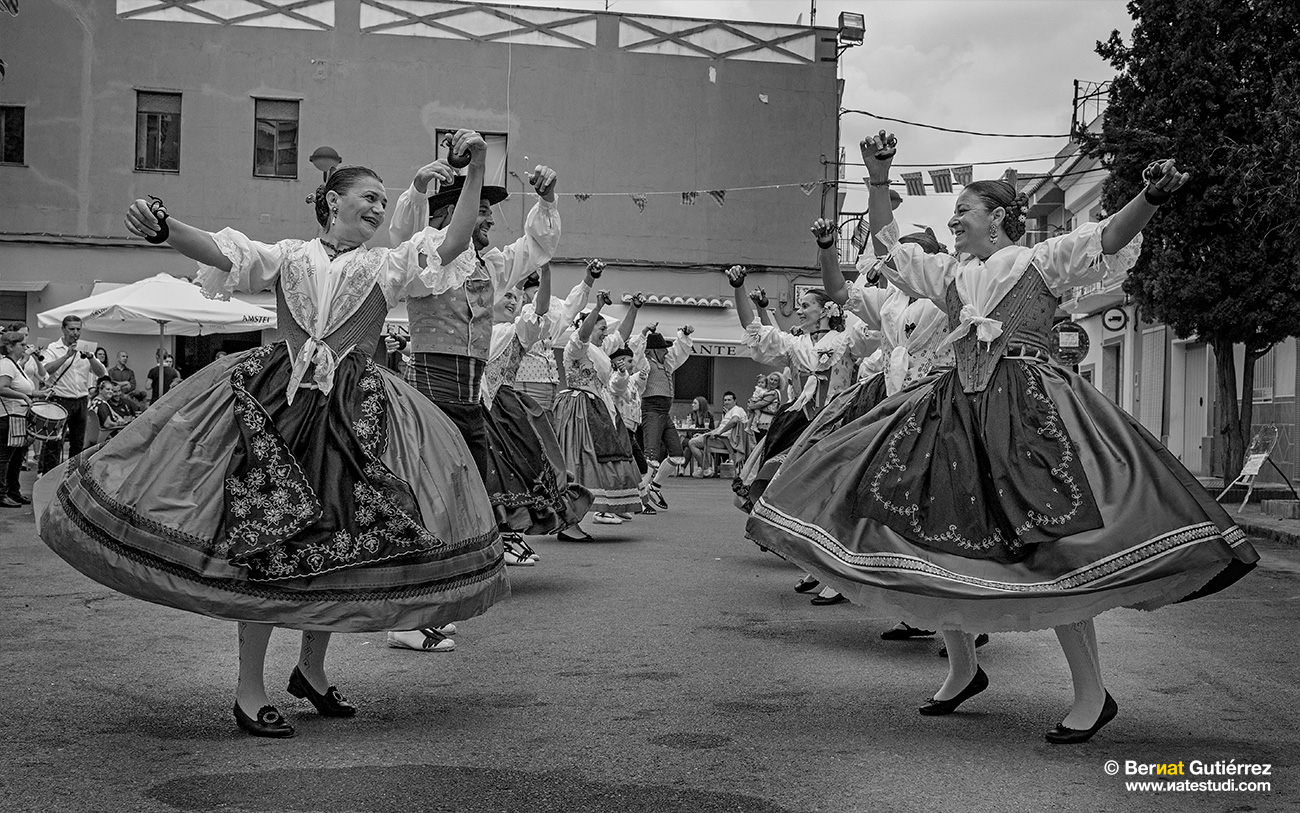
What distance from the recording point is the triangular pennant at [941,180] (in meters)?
19.6

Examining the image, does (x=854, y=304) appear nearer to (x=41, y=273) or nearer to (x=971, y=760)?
Result: (x=971, y=760)

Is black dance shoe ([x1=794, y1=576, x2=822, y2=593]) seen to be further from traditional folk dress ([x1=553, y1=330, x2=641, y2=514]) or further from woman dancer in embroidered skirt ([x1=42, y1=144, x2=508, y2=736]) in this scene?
woman dancer in embroidered skirt ([x1=42, y1=144, x2=508, y2=736])

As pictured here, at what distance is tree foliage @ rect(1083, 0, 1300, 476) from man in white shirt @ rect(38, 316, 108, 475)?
11205 millimetres

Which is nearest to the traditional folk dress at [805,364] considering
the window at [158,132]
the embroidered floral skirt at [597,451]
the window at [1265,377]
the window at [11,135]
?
the embroidered floral skirt at [597,451]

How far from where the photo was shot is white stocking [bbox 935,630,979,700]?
4.61 meters

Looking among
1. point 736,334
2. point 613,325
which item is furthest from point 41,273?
point 613,325

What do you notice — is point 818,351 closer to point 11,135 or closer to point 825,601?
point 825,601

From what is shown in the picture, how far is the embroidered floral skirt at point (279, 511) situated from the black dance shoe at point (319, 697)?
1.36 feet

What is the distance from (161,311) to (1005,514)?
13.8 m

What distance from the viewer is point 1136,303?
17.5 metres

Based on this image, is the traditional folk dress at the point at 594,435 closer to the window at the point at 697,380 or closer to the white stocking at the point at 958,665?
the white stocking at the point at 958,665

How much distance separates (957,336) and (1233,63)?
41.7ft

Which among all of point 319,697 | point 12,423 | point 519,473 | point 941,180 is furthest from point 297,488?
point 941,180

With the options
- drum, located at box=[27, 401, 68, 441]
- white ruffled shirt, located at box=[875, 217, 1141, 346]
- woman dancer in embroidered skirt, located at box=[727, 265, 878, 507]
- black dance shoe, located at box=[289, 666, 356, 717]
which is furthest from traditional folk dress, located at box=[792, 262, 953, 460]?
drum, located at box=[27, 401, 68, 441]
